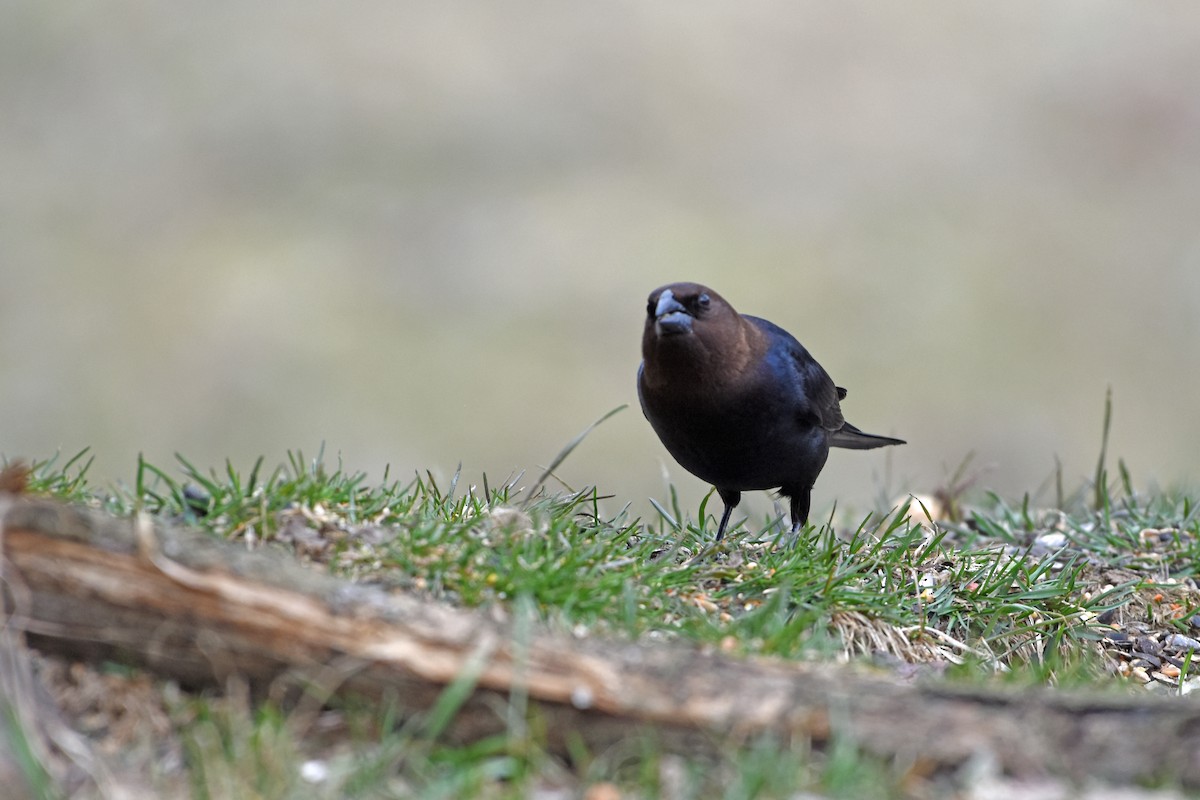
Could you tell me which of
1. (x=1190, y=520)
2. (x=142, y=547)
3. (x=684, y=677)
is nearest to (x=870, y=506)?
(x=1190, y=520)

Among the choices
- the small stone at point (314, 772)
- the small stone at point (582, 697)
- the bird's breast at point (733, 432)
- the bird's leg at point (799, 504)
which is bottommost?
the small stone at point (314, 772)

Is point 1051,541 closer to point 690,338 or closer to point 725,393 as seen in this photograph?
point 725,393

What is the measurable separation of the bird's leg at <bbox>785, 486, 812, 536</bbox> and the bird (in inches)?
4.1

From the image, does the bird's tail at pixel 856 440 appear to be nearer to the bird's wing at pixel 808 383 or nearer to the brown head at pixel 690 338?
the bird's wing at pixel 808 383

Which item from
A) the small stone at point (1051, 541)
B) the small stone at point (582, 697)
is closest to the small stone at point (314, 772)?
the small stone at point (582, 697)

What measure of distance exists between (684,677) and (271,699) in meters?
0.90

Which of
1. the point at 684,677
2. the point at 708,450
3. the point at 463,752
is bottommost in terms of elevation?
the point at 463,752

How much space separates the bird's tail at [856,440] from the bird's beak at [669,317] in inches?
65.7

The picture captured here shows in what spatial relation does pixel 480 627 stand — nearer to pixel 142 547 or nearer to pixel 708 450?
pixel 142 547

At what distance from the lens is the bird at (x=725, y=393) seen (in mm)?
4766

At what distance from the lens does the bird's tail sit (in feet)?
20.5

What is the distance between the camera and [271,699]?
278 centimetres

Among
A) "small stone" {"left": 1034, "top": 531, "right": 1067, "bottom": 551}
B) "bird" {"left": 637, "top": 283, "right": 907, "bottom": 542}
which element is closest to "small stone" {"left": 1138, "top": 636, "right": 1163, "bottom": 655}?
"small stone" {"left": 1034, "top": 531, "right": 1067, "bottom": 551}

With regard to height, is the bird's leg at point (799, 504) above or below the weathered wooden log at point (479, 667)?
above
